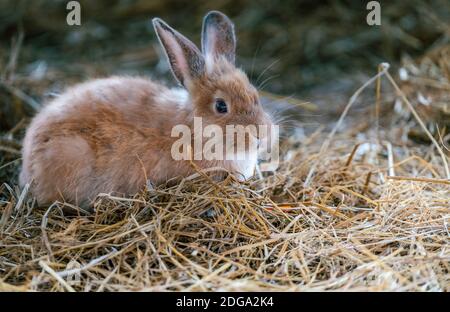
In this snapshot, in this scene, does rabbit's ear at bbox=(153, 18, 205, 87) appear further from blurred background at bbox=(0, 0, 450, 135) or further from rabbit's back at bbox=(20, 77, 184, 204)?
blurred background at bbox=(0, 0, 450, 135)

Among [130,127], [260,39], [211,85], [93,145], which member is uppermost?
[260,39]

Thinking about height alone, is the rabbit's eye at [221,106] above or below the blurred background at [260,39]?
below

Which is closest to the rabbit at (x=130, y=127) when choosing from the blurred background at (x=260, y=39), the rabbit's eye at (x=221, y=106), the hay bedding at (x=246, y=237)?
the rabbit's eye at (x=221, y=106)

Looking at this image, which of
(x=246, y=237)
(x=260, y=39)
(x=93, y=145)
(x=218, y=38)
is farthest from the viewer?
(x=260, y=39)

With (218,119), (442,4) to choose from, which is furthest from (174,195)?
(442,4)

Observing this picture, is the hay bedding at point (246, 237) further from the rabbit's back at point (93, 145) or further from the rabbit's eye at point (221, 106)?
the rabbit's eye at point (221, 106)

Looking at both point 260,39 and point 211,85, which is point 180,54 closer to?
point 211,85

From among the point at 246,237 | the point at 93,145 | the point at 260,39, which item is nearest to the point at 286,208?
the point at 246,237
